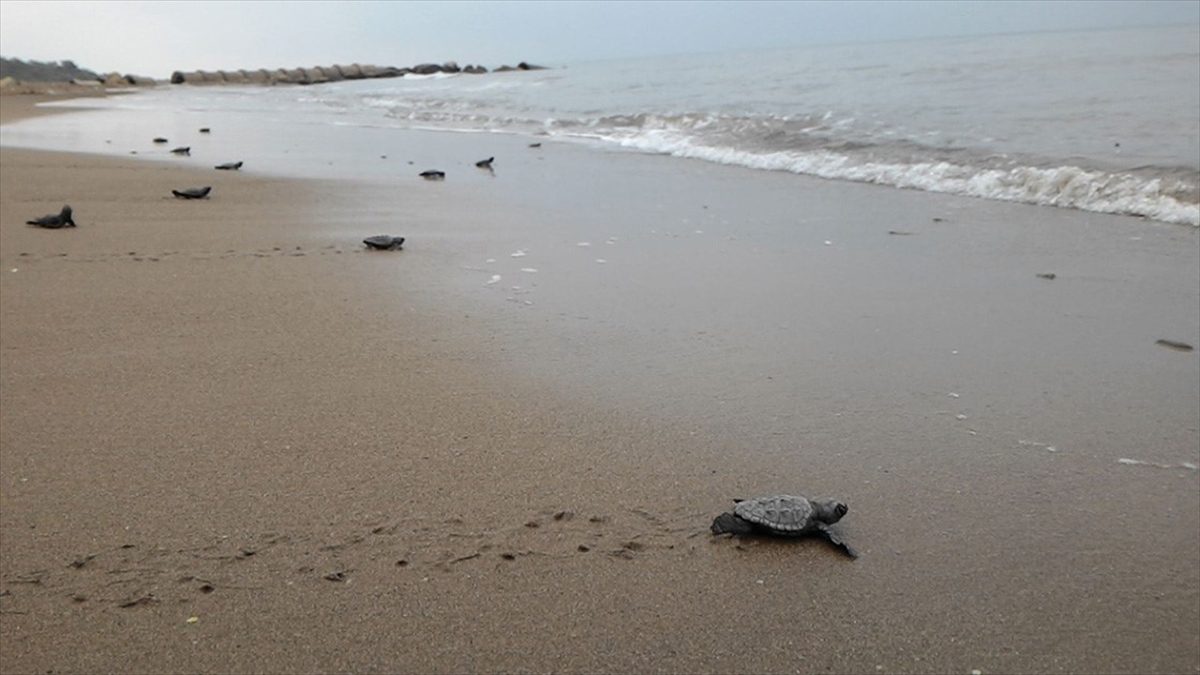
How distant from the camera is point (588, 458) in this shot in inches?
115

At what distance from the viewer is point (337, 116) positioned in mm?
22578

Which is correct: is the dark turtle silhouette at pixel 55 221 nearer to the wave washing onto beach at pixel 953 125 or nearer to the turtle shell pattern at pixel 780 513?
the turtle shell pattern at pixel 780 513

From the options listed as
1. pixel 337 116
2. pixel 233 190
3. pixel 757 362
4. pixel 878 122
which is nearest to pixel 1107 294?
pixel 757 362

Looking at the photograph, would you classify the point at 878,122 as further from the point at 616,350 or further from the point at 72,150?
the point at 72,150

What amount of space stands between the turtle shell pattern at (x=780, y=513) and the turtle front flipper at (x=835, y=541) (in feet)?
0.18

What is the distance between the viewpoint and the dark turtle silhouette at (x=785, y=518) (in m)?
2.36

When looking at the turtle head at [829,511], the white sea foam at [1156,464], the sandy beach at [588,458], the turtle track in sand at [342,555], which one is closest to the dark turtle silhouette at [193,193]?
the sandy beach at [588,458]

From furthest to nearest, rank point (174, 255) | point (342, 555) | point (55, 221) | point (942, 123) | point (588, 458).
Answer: point (942, 123) → point (55, 221) → point (174, 255) → point (588, 458) → point (342, 555)

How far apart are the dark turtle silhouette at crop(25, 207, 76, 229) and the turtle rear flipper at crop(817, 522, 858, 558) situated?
20.1 feet

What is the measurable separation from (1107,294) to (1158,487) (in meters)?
2.56

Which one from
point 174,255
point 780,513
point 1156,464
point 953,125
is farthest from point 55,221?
point 953,125

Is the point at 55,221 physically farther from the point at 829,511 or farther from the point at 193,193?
the point at 829,511

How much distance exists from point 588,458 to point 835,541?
2.89 ft

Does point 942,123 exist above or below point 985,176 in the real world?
above
